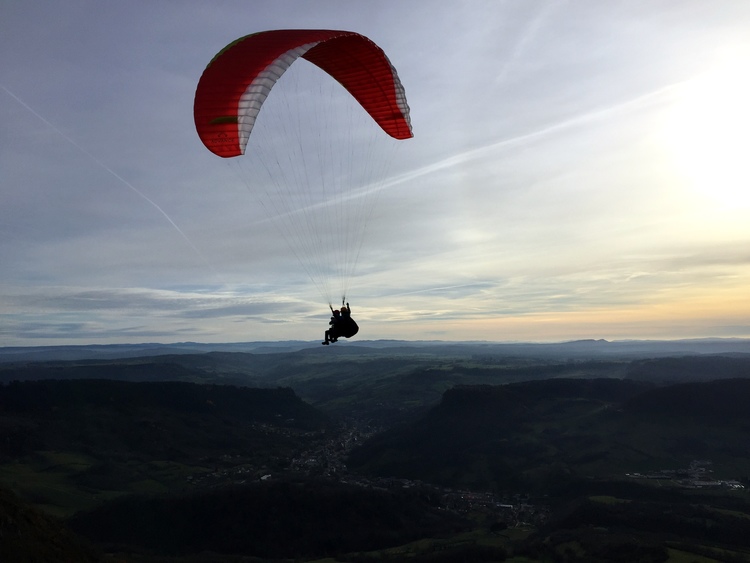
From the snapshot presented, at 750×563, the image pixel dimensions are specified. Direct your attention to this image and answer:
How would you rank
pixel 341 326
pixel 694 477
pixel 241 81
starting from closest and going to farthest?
pixel 241 81 < pixel 341 326 < pixel 694 477

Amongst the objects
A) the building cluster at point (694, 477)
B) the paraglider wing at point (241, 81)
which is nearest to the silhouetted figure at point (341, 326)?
→ the paraglider wing at point (241, 81)

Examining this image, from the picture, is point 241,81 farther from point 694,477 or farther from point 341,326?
point 694,477

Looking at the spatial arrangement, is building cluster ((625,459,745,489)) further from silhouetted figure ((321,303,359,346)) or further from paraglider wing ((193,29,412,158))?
paraglider wing ((193,29,412,158))

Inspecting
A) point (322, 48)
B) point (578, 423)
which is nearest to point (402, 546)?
point (322, 48)

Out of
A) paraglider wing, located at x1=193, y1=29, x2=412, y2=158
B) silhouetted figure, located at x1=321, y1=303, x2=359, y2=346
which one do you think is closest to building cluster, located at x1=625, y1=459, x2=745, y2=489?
silhouetted figure, located at x1=321, y1=303, x2=359, y2=346

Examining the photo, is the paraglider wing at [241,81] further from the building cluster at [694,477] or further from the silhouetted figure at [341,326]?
the building cluster at [694,477]

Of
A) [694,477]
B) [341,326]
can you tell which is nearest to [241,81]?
[341,326]

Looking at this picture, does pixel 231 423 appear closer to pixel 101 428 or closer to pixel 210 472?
pixel 101 428

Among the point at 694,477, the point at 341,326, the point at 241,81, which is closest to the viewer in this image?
the point at 241,81
